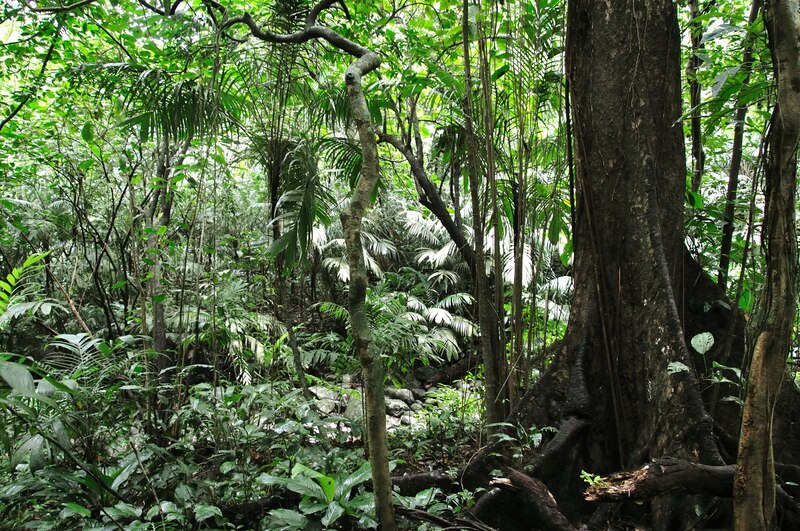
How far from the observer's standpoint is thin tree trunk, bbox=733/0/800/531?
124 cm

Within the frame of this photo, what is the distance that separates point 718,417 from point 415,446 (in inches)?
67.1

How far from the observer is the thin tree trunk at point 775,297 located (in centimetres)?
124

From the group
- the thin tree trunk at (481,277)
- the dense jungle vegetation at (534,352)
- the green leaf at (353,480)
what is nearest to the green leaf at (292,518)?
the dense jungle vegetation at (534,352)

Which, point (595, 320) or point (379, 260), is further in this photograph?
point (379, 260)

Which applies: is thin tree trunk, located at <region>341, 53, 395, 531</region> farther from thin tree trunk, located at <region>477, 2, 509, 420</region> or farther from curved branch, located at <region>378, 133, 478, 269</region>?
curved branch, located at <region>378, 133, 478, 269</region>

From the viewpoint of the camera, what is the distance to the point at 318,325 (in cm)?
805

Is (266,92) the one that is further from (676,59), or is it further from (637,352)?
(637,352)

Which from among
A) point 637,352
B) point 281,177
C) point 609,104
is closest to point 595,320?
point 637,352

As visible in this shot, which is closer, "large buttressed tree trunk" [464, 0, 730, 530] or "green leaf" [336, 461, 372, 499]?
"green leaf" [336, 461, 372, 499]

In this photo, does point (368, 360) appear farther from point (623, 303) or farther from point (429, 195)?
point (429, 195)

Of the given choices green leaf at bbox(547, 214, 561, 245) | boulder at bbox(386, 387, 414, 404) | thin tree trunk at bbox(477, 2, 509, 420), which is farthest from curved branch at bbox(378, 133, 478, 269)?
boulder at bbox(386, 387, 414, 404)

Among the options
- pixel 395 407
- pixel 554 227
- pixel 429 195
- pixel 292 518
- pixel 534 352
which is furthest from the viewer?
pixel 395 407

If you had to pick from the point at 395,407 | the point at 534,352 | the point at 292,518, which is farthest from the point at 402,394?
the point at 292,518

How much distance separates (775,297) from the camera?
4.14 feet
